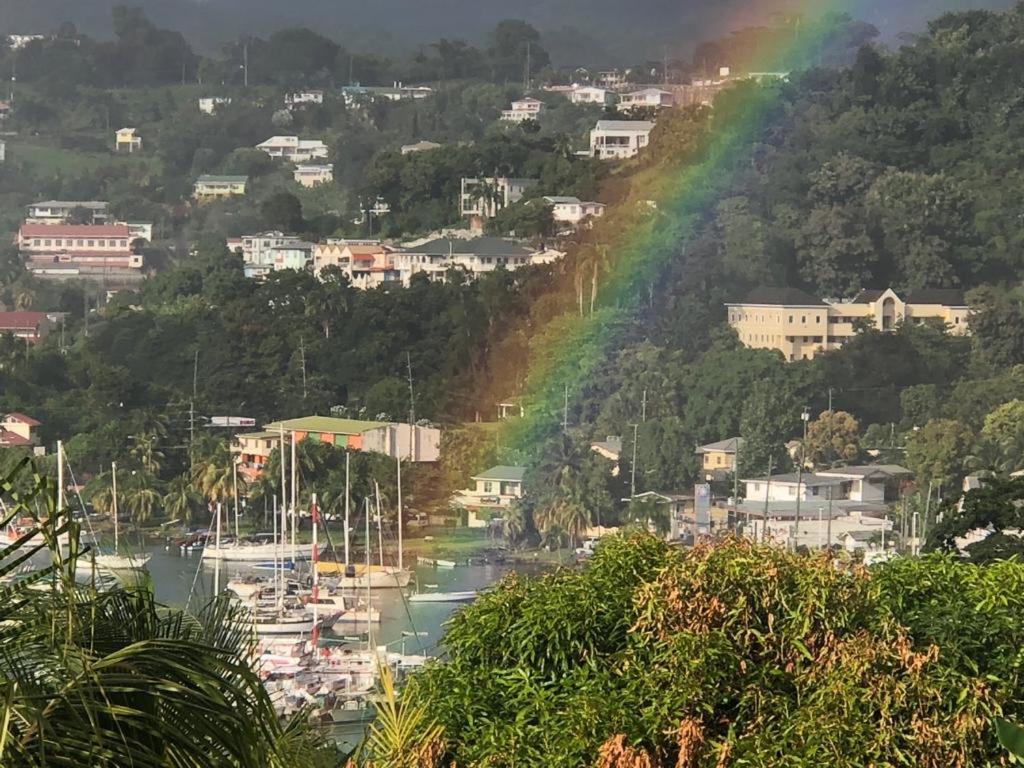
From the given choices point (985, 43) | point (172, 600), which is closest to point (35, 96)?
point (985, 43)

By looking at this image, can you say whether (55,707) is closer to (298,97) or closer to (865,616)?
(865,616)

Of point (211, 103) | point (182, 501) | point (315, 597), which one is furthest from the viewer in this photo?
point (211, 103)

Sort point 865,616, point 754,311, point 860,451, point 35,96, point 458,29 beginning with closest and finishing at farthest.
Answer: point 865,616
point 860,451
point 754,311
point 35,96
point 458,29

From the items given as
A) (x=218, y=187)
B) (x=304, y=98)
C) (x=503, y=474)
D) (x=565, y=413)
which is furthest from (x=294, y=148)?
(x=503, y=474)

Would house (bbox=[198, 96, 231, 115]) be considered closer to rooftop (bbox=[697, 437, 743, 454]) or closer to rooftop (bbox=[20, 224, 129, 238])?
rooftop (bbox=[20, 224, 129, 238])

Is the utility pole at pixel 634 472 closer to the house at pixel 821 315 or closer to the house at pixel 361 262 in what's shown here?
the house at pixel 821 315

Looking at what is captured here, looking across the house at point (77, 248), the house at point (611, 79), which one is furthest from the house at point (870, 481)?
the house at point (611, 79)

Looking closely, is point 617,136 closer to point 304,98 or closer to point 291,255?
point 291,255
